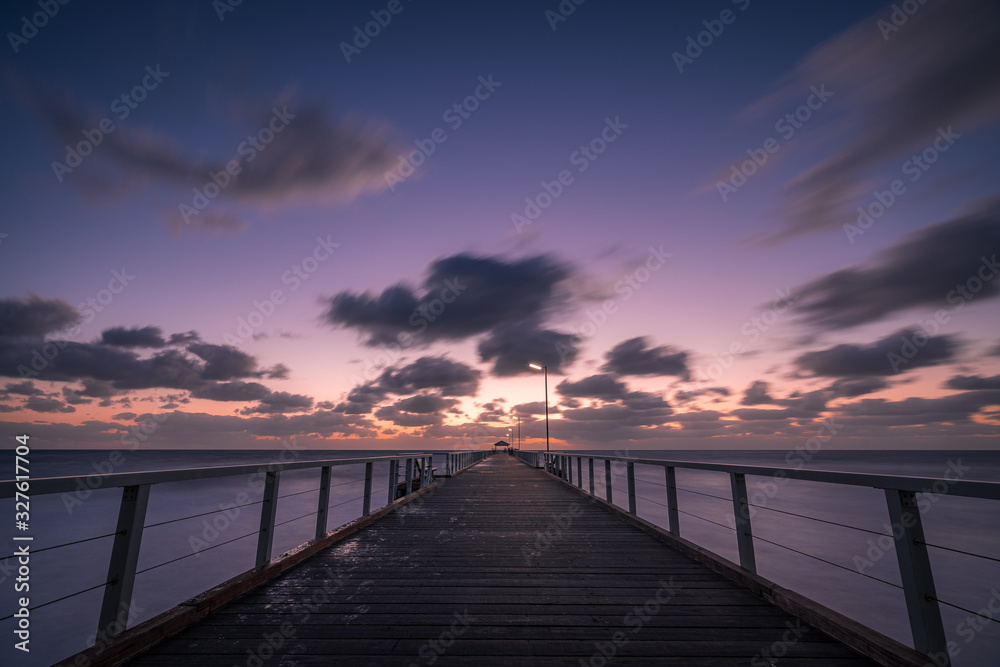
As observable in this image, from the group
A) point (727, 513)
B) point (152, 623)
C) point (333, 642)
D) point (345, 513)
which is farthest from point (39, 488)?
point (727, 513)

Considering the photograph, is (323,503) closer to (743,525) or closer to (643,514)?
(743,525)

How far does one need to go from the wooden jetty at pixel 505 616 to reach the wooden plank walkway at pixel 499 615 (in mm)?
14

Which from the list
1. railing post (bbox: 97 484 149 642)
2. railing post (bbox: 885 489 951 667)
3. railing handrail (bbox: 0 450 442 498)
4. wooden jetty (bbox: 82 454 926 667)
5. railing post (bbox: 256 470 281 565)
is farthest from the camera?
railing post (bbox: 256 470 281 565)

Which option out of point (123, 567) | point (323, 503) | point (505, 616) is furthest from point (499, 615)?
point (323, 503)

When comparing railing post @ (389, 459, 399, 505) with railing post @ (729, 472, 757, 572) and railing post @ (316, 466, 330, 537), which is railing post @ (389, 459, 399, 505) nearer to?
railing post @ (316, 466, 330, 537)

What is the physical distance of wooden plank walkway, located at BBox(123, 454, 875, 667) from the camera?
3021 millimetres

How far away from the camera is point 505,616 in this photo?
3.67 meters

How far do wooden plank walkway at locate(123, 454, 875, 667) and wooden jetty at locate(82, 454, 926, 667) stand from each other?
0.01 metres

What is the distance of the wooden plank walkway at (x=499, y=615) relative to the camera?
302 centimetres

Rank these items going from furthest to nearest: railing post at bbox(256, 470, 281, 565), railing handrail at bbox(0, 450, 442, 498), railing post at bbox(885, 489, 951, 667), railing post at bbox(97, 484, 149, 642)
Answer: railing post at bbox(256, 470, 281, 565) < railing post at bbox(97, 484, 149, 642) < railing post at bbox(885, 489, 951, 667) < railing handrail at bbox(0, 450, 442, 498)

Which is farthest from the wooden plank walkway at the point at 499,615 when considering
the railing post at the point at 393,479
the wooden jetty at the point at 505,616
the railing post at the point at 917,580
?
the railing post at the point at 393,479

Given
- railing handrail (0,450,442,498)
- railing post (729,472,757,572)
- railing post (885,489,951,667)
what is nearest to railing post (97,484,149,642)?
railing handrail (0,450,442,498)

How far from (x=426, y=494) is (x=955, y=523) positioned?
30696mm

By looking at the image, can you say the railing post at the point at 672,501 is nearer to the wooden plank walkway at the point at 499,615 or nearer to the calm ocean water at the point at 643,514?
the wooden plank walkway at the point at 499,615
